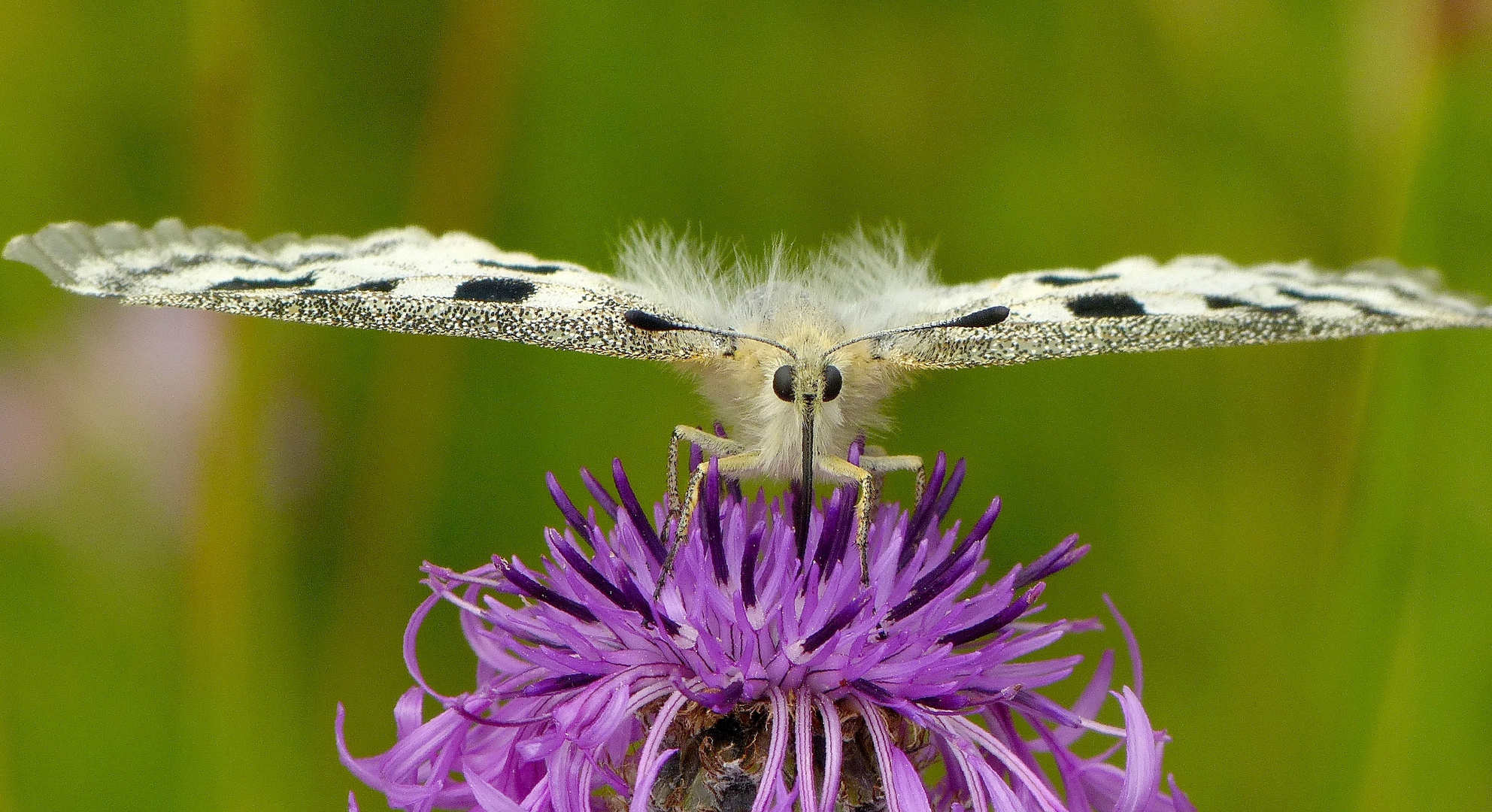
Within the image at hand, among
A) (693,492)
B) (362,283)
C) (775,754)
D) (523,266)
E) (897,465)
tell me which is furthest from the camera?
(523,266)

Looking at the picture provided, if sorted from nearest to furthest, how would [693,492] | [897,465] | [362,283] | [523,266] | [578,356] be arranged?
[693,492], [897,465], [362,283], [523,266], [578,356]

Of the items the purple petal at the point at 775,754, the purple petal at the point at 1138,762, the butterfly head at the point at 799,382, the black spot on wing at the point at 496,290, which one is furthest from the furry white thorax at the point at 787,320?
the purple petal at the point at 1138,762

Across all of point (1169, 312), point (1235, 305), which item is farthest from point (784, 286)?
point (1235, 305)

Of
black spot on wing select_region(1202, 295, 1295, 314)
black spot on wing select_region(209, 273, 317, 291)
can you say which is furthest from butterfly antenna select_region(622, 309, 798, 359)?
black spot on wing select_region(1202, 295, 1295, 314)

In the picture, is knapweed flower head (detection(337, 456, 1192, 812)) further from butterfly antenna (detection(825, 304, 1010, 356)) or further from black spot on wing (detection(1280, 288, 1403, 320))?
black spot on wing (detection(1280, 288, 1403, 320))

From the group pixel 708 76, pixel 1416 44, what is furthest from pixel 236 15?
pixel 1416 44

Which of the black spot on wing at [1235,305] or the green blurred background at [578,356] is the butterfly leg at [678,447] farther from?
the green blurred background at [578,356]

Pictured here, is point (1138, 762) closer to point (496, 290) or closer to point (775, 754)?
point (775, 754)

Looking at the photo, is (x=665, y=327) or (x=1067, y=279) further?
(x=1067, y=279)
